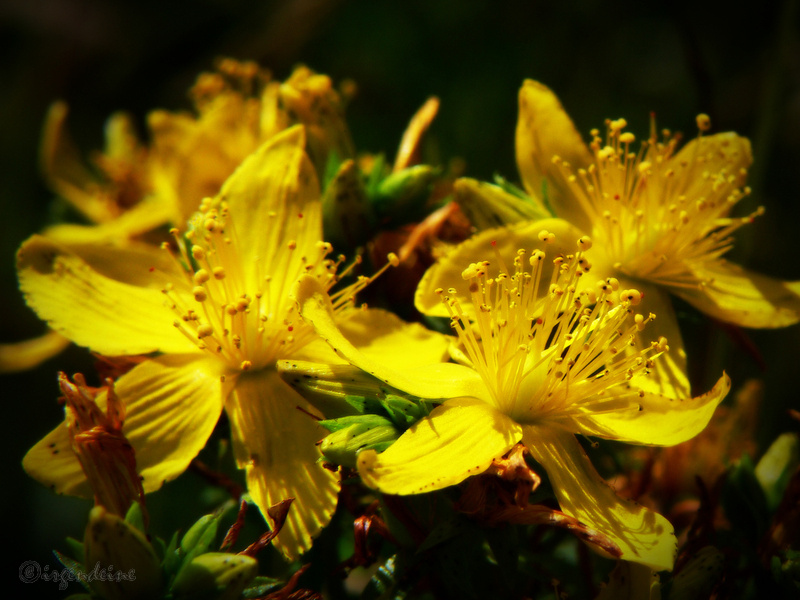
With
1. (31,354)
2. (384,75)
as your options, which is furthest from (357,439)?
(384,75)

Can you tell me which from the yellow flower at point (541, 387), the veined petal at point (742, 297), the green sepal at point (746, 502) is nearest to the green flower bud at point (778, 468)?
the green sepal at point (746, 502)

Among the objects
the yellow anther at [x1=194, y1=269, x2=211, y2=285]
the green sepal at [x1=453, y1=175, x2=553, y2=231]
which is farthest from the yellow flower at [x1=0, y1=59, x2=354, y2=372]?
the green sepal at [x1=453, y1=175, x2=553, y2=231]

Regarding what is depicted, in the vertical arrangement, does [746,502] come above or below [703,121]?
below

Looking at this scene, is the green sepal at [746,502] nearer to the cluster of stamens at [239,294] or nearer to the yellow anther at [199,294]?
the cluster of stamens at [239,294]

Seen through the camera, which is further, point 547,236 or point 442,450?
point 547,236

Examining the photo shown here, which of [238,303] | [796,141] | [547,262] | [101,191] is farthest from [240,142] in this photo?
[796,141]

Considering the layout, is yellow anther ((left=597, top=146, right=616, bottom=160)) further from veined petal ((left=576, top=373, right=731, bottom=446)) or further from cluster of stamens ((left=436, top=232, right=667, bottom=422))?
veined petal ((left=576, top=373, right=731, bottom=446))

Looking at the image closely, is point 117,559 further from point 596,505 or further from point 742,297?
point 742,297
